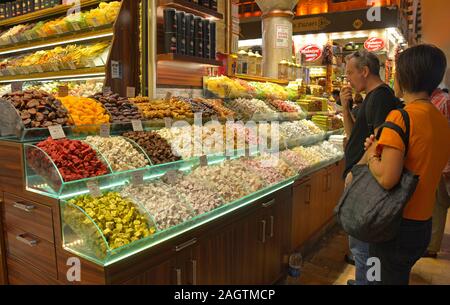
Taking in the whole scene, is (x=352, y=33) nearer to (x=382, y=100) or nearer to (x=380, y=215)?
(x=382, y=100)

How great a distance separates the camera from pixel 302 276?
3.42 m

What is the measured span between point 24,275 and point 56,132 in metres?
0.91

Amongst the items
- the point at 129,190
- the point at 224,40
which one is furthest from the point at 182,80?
the point at 129,190

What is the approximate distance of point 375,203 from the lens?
5.51 ft

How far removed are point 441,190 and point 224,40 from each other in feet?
10.5

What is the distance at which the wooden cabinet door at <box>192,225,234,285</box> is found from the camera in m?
2.05

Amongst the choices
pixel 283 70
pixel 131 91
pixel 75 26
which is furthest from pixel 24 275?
pixel 283 70

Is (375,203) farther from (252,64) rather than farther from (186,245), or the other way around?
(252,64)

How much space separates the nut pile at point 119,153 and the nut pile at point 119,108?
30cm

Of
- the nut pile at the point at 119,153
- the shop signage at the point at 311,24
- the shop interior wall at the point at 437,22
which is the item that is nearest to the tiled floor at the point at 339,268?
the nut pile at the point at 119,153

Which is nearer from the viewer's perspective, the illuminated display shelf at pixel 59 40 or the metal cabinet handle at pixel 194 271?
the metal cabinet handle at pixel 194 271

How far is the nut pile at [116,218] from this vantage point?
1.68 m

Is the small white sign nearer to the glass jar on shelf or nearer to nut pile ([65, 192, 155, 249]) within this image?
the glass jar on shelf

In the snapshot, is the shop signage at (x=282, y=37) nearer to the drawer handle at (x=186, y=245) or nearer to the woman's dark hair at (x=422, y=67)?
the woman's dark hair at (x=422, y=67)
